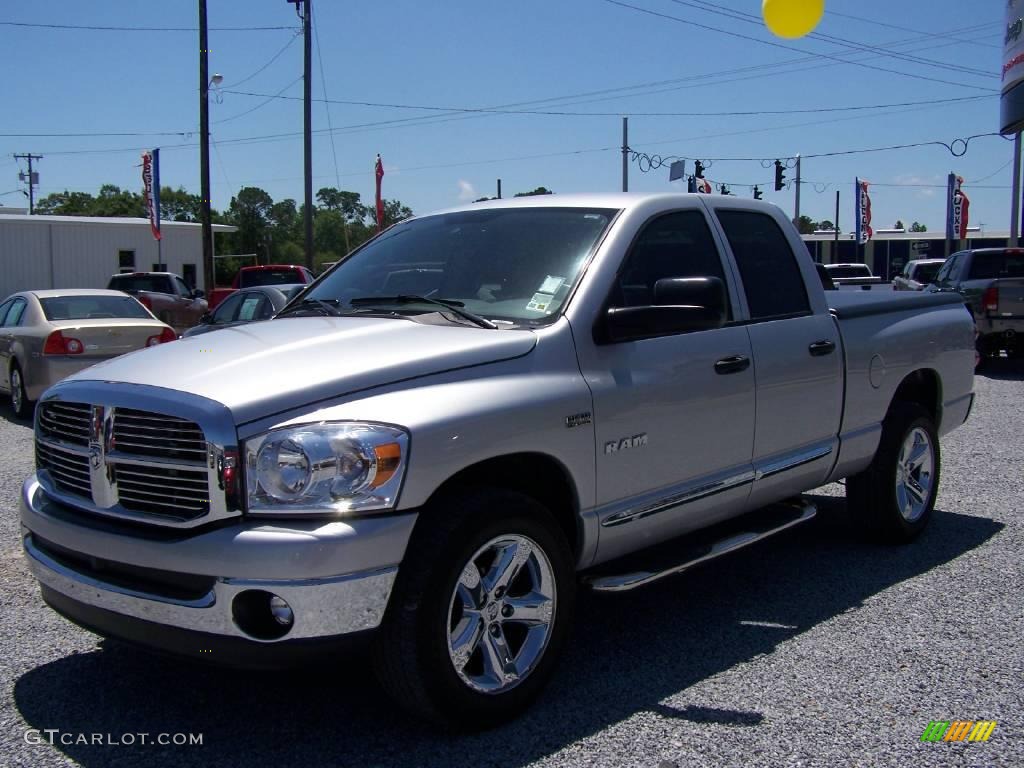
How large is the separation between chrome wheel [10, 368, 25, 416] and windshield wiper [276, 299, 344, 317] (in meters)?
7.90

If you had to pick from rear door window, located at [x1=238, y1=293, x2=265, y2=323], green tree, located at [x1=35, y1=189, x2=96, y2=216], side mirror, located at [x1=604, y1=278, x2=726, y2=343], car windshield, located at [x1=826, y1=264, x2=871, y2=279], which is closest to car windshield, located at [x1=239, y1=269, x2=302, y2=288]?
rear door window, located at [x1=238, y1=293, x2=265, y2=323]

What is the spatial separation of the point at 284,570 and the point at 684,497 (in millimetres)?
1865

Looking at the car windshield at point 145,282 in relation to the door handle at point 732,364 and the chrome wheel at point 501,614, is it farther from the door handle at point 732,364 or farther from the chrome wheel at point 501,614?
the chrome wheel at point 501,614

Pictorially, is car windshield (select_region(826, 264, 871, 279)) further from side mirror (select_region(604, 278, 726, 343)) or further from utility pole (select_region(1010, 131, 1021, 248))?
side mirror (select_region(604, 278, 726, 343))

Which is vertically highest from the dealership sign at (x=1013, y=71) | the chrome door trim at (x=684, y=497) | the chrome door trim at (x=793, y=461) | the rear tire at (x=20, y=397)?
the dealership sign at (x=1013, y=71)

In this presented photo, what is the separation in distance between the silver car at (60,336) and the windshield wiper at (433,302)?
7408 mm

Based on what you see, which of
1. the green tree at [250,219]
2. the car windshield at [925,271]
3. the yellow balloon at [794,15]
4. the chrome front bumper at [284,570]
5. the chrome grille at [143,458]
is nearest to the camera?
the chrome front bumper at [284,570]

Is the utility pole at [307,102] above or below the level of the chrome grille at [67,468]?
above

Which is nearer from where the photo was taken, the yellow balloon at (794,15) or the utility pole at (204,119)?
the yellow balloon at (794,15)

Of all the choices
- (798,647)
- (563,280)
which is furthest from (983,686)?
(563,280)

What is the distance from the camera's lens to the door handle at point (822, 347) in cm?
489

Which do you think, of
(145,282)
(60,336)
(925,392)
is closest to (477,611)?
(925,392)

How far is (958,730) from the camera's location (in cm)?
342

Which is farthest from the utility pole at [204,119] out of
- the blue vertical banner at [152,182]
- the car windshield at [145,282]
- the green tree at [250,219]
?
the green tree at [250,219]
